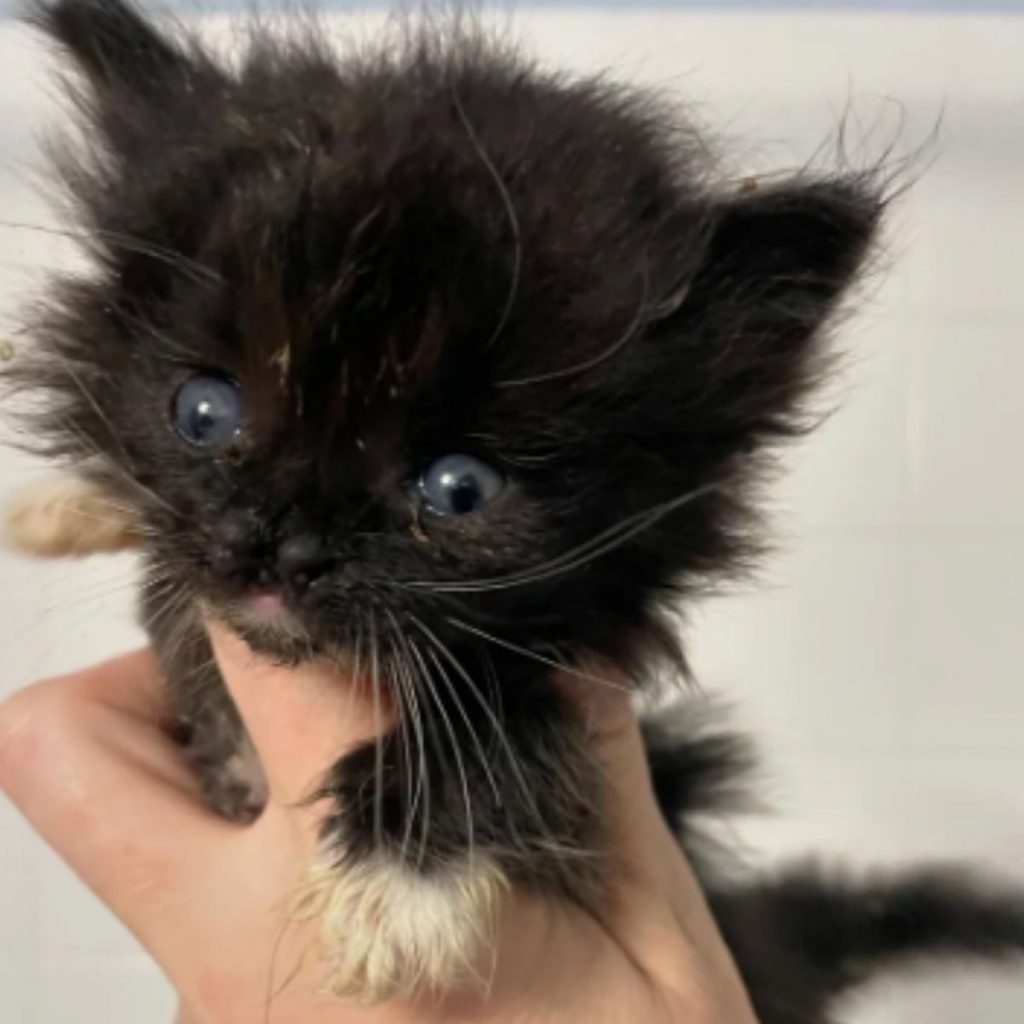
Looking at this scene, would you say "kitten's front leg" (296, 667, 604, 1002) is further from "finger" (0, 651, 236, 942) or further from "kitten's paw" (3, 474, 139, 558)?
"kitten's paw" (3, 474, 139, 558)

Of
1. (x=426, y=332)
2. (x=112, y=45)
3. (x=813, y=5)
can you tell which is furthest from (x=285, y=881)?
(x=813, y=5)

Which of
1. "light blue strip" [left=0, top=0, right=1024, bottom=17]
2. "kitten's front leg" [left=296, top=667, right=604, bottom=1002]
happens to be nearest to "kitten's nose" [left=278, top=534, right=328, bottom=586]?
"kitten's front leg" [left=296, top=667, right=604, bottom=1002]

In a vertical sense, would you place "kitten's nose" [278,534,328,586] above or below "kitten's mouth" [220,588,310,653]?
above

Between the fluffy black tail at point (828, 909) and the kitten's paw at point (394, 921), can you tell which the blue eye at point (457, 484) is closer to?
the kitten's paw at point (394, 921)

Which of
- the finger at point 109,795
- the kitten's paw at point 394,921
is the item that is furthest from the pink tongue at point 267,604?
the finger at point 109,795

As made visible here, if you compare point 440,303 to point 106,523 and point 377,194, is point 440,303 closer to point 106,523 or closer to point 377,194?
point 377,194

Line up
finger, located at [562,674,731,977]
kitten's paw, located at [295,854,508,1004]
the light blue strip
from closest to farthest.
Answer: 1. kitten's paw, located at [295,854,508,1004]
2. finger, located at [562,674,731,977]
3. the light blue strip
